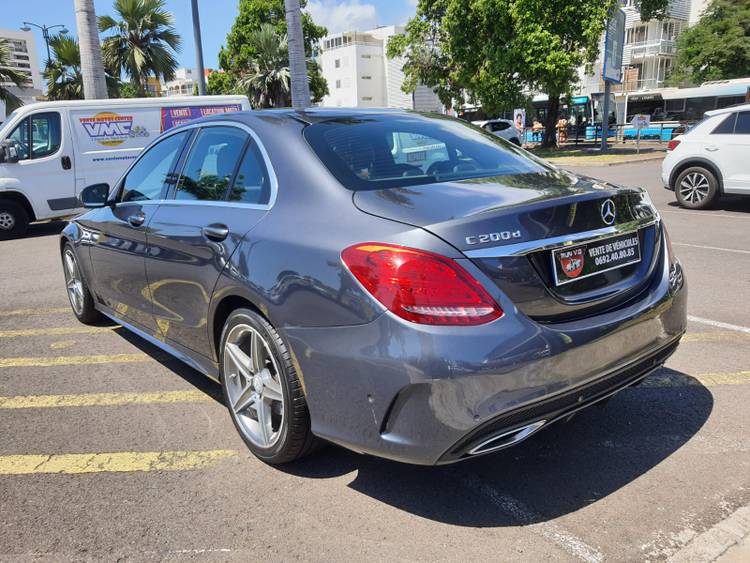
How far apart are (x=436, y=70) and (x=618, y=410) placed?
3072cm

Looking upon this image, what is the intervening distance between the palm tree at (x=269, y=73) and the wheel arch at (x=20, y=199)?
25007mm

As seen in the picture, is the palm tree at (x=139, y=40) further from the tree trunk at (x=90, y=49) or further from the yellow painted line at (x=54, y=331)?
the yellow painted line at (x=54, y=331)

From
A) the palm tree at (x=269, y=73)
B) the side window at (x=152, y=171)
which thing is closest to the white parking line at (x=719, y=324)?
the side window at (x=152, y=171)

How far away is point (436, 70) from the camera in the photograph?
3188 cm

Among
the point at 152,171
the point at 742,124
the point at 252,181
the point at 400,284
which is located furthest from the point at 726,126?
the point at 400,284

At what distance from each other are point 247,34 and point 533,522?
1739 inches

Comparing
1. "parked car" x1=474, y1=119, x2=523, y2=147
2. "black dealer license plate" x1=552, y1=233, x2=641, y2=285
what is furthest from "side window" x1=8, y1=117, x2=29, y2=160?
"parked car" x1=474, y1=119, x2=523, y2=147

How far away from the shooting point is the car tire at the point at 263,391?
2666 mm

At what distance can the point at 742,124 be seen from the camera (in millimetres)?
9688

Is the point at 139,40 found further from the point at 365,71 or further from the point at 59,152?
the point at 365,71

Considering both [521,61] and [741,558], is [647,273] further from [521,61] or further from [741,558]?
[521,61]

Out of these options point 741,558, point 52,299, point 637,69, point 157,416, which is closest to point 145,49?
point 52,299

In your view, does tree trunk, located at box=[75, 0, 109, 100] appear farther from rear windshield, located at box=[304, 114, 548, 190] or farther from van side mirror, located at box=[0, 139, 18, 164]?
rear windshield, located at box=[304, 114, 548, 190]

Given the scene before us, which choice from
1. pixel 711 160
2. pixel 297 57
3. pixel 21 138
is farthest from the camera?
pixel 297 57
